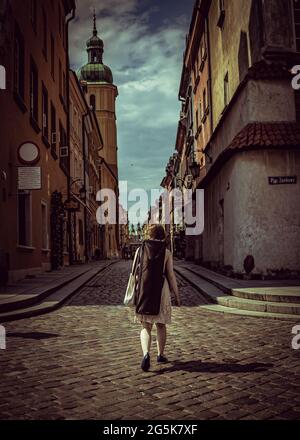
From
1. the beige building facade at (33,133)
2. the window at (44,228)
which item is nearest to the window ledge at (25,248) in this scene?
the beige building facade at (33,133)

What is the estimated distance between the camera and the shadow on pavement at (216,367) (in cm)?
555

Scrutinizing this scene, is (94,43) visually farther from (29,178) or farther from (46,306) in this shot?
(46,306)

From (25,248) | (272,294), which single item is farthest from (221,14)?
(272,294)

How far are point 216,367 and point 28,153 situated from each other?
991 centimetres

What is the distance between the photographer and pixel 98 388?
489 cm

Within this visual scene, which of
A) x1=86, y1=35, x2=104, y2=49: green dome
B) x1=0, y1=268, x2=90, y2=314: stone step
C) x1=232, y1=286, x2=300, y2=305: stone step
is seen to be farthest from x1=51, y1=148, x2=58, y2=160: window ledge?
x1=86, y1=35, x2=104, y2=49: green dome

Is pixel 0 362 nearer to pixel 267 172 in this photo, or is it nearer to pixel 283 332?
pixel 283 332

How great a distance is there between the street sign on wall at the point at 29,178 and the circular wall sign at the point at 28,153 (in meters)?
0.48

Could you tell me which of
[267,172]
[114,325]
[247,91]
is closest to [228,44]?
[247,91]

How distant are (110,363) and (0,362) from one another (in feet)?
4.23

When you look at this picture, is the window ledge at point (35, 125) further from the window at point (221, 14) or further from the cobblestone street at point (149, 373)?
the cobblestone street at point (149, 373)

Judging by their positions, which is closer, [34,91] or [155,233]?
[155,233]

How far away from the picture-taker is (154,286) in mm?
5848

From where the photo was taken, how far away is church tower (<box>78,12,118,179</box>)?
7062 cm
